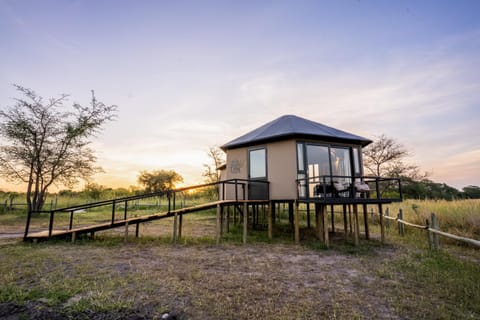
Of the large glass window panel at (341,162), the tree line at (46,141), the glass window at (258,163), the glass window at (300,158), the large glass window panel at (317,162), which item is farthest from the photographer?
the tree line at (46,141)

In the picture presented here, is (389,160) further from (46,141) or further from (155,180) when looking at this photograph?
(155,180)

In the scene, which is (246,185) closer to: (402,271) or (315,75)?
(402,271)

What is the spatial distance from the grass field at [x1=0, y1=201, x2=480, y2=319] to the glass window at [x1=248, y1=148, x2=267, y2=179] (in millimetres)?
2864

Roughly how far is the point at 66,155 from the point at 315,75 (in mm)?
17642

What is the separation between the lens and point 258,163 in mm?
8766

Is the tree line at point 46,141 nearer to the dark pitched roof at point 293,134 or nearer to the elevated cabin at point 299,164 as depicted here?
the elevated cabin at point 299,164

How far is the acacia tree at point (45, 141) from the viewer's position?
14.5 m

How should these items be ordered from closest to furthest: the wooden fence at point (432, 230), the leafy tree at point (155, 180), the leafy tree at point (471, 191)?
1. the wooden fence at point (432, 230)
2. the leafy tree at point (471, 191)
3. the leafy tree at point (155, 180)

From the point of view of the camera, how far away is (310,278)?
167 inches

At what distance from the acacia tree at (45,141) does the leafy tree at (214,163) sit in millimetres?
12160

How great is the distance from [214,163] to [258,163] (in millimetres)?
18548

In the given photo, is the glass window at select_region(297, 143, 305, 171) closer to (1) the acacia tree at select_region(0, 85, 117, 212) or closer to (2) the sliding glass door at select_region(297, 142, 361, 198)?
(2) the sliding glass door at select_region(297, 142, 361, 198)

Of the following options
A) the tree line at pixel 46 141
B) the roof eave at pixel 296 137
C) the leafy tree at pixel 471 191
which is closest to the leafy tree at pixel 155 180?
the tree line at pixel 46 141

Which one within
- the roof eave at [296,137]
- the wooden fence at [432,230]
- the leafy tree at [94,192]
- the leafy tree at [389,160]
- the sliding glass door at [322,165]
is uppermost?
the leafy tree at [389,160]
